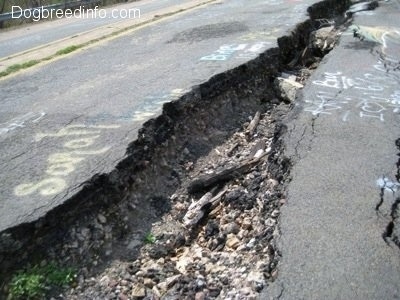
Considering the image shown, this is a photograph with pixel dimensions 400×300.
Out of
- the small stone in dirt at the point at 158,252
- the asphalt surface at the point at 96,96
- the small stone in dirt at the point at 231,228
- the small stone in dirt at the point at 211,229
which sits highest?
the asphalt surface at the point at 96,96

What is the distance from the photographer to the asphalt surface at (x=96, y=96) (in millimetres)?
3361

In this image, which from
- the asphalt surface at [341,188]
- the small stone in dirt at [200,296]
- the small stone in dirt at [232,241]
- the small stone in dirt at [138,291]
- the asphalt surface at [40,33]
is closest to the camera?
the asphalt surface at [341,188]

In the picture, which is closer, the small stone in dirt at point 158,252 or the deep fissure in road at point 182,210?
the deep fissure in road at point 182,210

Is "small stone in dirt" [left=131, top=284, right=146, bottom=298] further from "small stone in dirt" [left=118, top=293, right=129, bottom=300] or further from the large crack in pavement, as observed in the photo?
the large crack in pavement

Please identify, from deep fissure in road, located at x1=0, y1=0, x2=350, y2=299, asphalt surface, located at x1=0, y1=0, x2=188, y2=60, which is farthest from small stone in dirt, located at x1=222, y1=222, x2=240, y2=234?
asphalt surface, located at x1=0, y1=0, x2=188, y2=60

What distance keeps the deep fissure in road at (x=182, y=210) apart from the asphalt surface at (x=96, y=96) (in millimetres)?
156

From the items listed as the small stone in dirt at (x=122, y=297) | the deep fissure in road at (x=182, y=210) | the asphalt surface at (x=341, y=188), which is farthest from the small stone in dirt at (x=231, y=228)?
the small stone in dirt at (x=122, y=297)

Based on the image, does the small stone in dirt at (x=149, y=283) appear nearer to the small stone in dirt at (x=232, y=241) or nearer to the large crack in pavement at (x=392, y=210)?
the small stone in dirt at (x=232, y=241)

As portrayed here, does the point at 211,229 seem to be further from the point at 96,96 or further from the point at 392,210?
the point at 96,96

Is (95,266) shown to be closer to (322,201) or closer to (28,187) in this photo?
(28,187)

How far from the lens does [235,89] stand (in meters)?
5.41

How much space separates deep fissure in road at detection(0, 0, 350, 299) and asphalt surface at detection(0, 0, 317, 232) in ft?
0.51

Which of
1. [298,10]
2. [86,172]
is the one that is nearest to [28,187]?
[86,172]

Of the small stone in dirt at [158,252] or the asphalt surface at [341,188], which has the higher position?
the asphalt surface at [341,188]
